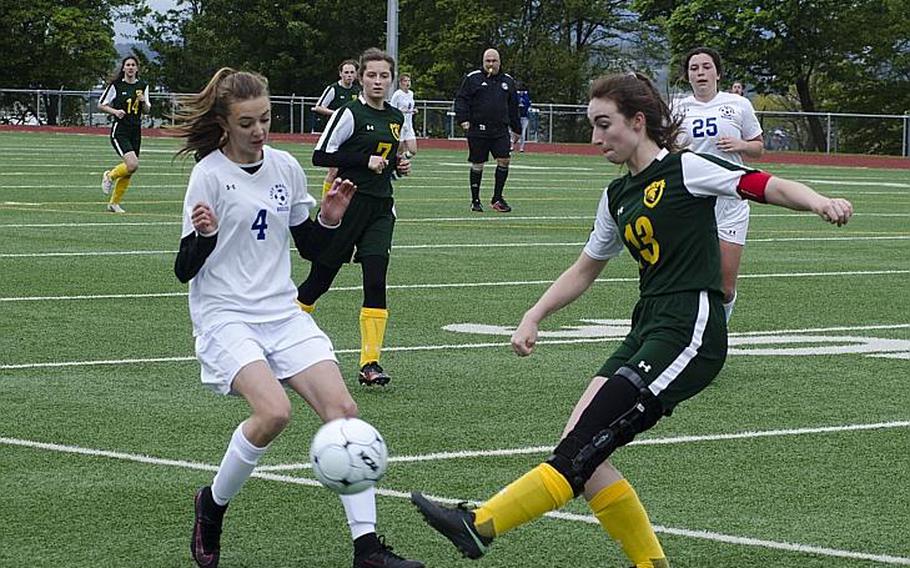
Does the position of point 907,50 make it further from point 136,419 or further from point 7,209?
point 136,419

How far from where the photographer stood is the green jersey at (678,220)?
5.75 m

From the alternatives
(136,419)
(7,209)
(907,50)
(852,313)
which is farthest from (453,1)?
(136,419)

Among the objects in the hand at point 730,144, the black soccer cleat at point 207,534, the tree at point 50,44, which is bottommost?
the black soccer cleat at point 207,534

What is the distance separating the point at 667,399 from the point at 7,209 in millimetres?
17722

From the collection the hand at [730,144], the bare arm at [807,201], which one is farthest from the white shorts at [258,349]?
the hand at [730,144]

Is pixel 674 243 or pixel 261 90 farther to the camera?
pixel 261 90

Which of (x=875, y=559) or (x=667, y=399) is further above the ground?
(x=667, y=399)

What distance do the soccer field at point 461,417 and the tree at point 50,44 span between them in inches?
2096

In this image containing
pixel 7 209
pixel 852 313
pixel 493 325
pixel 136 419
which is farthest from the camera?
pixel 7 209

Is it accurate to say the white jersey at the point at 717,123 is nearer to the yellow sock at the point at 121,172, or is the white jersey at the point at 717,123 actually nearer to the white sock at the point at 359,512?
the white sock at the point at 359,512

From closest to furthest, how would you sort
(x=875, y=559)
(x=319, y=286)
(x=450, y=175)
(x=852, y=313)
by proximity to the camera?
(x=875, y=559) → (x=319, y=286) → (x=852, y=313) → (x=450, y=175)

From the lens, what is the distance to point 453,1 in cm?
7331

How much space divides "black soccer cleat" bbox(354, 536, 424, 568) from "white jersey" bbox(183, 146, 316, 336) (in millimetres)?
950

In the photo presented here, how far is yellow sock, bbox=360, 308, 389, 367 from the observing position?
9.81 metres
